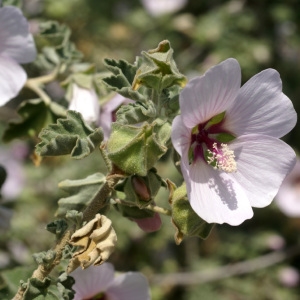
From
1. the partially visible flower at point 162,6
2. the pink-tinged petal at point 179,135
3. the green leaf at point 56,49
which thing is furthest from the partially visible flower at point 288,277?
the pink-tinged petal at point 179,135

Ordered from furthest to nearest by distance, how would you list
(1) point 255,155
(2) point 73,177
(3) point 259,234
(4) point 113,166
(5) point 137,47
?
(5) point 137,47 < (3) point 259,234 < (2) point 73,177 < (1) point 255,155 < (4) point 113,166

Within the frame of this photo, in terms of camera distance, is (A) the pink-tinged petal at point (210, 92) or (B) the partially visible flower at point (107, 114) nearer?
(A) the pink-tinged petal at point (210, 92)

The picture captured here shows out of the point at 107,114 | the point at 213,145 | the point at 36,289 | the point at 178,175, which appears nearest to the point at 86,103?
the point at 107,114

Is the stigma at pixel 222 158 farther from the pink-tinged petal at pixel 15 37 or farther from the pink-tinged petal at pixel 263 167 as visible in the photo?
the pink-tinged petal at pixel 15 37

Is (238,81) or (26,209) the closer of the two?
(238,81)

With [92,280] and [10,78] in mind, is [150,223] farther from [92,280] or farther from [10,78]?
[10,78]

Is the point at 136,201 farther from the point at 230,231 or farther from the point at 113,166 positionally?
the point at 230,231

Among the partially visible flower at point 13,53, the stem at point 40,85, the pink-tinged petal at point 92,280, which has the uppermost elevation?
the partially visible flower at point 13,53

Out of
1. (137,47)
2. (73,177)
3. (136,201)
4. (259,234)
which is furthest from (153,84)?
(137,47)
